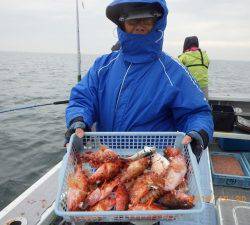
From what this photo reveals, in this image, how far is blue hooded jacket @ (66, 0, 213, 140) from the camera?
Answer: 2.80 m

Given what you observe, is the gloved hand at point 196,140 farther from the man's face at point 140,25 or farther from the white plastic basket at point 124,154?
the man's face at point 140,25

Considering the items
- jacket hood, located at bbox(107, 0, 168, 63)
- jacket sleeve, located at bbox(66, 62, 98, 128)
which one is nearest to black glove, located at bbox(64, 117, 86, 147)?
jacket sleeve, located at bbox(66, 62, 98, 128)

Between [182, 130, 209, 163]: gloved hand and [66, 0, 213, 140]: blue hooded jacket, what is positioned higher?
[66, 0, 213, 140]: blue hooded jacket

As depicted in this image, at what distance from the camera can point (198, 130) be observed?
8.40 feet

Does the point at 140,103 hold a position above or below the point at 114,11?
below

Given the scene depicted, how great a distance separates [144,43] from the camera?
2.86 m

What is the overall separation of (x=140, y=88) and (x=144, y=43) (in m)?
0.38

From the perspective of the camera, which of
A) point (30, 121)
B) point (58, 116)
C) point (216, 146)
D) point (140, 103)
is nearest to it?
point (140, 103)

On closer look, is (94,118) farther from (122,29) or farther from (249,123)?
(249,123)

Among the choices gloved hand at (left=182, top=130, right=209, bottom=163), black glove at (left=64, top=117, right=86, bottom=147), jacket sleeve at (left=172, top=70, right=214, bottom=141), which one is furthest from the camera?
jacket sleeve at (left=172, top=70, right=214, bottom=141)

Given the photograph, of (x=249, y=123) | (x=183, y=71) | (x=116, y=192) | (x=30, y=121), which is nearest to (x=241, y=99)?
(x=249, y=123)

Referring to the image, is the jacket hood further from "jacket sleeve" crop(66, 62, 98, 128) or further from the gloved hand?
the gloved hand

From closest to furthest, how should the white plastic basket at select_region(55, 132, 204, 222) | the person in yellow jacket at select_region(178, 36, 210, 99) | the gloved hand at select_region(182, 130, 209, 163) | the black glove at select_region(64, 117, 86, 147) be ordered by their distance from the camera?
the white plastic basket at select_region(55, 132, 204, 222), the gloved hand at select_region(182, 130, 209, 163), the black glove at select_region(64, 117, 86, 147), the person in yellow jacket at select_region(178, 36, 210, 99)

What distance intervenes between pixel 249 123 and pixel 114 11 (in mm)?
4782
